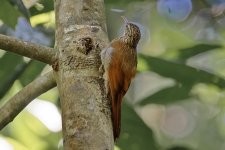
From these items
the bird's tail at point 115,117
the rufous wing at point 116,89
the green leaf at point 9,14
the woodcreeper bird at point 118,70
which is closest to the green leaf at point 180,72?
the green leaf at point 9,14

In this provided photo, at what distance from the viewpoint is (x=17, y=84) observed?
215 centimetres

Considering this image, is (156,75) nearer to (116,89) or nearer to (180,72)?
(180,72)

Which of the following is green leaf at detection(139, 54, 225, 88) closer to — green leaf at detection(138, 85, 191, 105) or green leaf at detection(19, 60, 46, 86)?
green leaf at detection(138, 85, 191, 105)

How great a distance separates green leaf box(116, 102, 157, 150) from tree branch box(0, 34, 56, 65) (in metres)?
0.90

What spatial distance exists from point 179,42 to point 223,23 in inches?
11.1

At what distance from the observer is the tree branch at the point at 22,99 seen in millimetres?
1198

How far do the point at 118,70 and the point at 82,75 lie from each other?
121 millimetres

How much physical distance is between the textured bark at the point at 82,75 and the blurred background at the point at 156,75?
2.14ft

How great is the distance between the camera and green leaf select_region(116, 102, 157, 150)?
81.1 inches

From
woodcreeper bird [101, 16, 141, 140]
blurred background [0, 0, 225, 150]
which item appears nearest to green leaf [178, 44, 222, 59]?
blurred background [0, 0, 225, 150]

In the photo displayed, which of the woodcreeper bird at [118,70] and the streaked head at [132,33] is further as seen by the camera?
the streaked head at [132,33]

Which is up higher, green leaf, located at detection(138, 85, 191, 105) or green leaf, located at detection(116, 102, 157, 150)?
green leaf, located at detection(138, 85, 191, 105)

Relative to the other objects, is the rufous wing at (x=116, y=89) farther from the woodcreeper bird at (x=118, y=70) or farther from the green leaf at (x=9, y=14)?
the green leaf at (x=9, y=14)

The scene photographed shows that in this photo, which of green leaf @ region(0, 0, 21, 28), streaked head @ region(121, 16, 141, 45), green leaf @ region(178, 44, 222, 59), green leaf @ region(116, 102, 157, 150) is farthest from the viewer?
green leaf @ region(178, 44, 222, 59)
